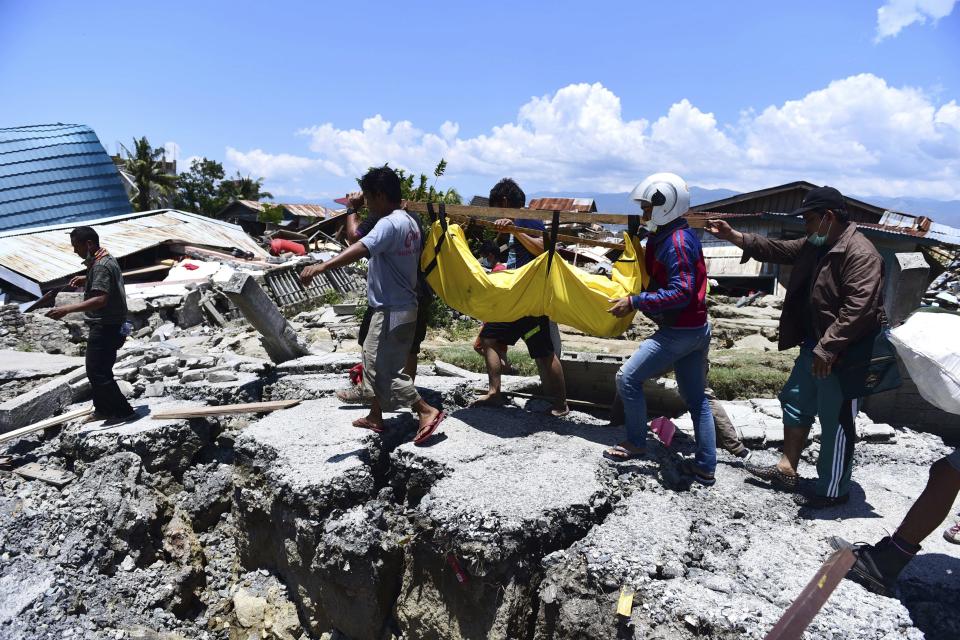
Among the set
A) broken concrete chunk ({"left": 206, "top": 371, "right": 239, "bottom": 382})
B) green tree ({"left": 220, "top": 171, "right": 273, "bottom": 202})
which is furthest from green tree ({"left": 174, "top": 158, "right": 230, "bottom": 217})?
broken concrete chunk ({"left": 206, "top": 371, "right": 239, "bottom": 382})

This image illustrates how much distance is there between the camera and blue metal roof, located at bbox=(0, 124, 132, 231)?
23.4 metres

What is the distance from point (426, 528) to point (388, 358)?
1151mm

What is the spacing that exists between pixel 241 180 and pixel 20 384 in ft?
138

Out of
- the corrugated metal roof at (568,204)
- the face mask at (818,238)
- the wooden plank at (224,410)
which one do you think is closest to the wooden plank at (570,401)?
the wooden plank at (224,410)

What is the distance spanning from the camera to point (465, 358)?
8125 millimetres

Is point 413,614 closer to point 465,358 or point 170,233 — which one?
point 465,358

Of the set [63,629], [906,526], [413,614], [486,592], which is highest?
[906,526]

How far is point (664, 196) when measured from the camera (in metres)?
3.52

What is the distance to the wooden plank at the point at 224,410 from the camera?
493 centimetres

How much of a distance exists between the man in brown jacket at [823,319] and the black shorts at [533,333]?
4.35 feet

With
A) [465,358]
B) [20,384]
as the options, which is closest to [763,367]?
[465,358]

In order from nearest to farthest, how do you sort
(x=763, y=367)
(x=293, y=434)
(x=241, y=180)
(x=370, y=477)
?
1. (x=370, y=477)
2. (x=293, y=434)
3. (x=763, y=367)
4. (x=241, y=180)

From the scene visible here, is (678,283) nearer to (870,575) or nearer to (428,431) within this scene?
(870,575)

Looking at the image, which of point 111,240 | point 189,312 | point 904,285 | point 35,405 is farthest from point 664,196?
point 111,240
